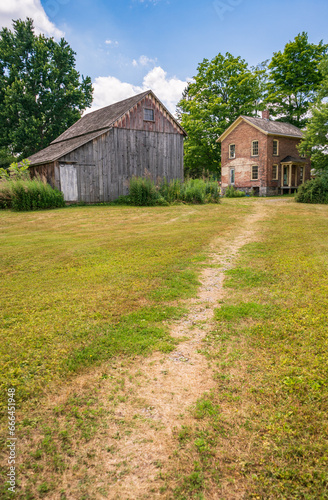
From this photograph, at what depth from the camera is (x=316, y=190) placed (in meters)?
20.5

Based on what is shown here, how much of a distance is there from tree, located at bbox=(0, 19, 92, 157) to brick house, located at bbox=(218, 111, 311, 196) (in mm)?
18735

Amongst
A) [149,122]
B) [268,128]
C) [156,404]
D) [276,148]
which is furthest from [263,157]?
[156,404]

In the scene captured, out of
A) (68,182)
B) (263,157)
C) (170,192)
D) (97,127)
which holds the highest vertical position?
(97,127)

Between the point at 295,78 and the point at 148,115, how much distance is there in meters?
25.0

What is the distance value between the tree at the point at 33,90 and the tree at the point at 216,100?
13.6 meters

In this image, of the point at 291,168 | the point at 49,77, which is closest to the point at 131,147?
the point at 291,168

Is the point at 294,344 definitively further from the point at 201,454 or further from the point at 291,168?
the point at 291,168

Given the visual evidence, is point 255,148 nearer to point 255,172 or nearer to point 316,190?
point 255,172

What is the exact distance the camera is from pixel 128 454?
2012mm

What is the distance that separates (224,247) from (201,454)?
5785 mm

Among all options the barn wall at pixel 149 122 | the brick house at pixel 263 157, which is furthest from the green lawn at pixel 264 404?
the brick house at pixel 263 157

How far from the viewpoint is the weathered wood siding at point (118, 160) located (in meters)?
19.1

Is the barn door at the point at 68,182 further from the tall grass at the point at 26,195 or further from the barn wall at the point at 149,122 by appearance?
the barn wall at the point at 149,122

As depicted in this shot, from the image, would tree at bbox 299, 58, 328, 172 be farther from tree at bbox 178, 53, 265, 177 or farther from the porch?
tree at bbox 178, 53, 265, 177
